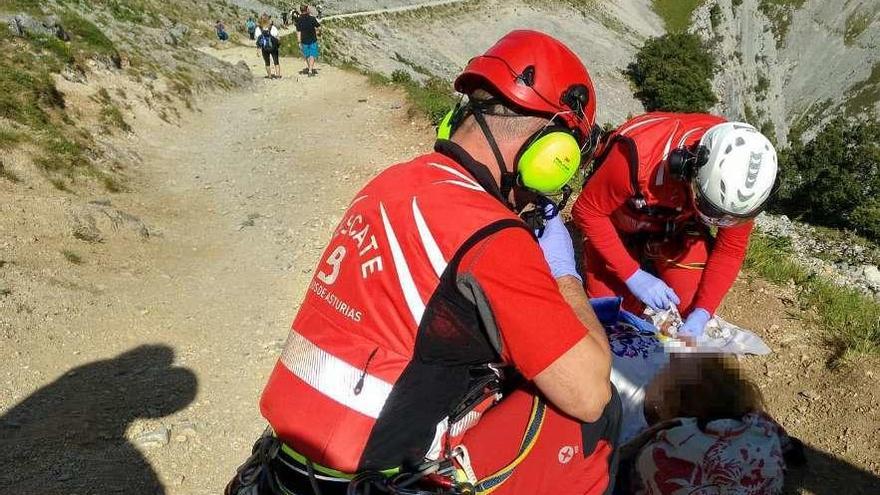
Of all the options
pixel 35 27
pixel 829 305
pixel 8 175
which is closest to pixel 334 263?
pixel 829 305

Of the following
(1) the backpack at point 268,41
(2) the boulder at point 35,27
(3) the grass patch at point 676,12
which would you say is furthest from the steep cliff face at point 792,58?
(2) the boulder at point 35,27

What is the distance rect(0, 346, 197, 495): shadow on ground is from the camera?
443 cm

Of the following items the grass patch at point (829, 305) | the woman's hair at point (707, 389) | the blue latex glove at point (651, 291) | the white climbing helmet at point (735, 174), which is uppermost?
the white climbing helmet at point (735, 174)

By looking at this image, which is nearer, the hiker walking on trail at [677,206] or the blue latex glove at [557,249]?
the blue latex glove at [557,249]

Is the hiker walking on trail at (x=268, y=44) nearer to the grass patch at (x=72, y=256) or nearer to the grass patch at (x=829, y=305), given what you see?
the grass patch at (x=72, y=256)

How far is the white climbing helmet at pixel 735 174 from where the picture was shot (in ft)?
11.9

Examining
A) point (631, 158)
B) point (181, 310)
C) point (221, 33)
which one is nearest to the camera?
point (631, 158)

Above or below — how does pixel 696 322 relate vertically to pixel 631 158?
below

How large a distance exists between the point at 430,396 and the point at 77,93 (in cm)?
1437

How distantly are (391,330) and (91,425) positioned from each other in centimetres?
427

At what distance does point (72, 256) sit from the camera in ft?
25.5

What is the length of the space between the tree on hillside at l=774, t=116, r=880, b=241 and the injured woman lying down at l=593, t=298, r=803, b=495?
159 feet

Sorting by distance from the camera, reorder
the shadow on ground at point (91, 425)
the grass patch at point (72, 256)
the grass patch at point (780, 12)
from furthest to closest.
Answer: the grass patch at point (780, 12) → the grass patch at point (72, 256) → the shadow on ground at point (91, 425)

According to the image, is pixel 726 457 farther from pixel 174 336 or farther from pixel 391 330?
pixel 174 336
